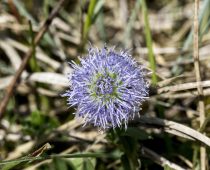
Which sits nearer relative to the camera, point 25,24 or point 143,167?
point 143,167

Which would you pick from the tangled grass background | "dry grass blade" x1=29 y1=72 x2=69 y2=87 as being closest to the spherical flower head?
the tangled grass background

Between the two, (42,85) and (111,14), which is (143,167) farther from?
(111,14)

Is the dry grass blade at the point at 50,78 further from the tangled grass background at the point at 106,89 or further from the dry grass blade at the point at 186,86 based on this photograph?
the dry grass blade at the point at 186,86

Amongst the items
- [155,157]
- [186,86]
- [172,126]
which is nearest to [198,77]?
[186,86]

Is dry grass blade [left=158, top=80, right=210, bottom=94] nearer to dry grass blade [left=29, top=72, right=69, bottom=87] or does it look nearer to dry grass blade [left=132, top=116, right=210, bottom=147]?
dry grass blade [left=132, top=116, right=210, bottom=147]

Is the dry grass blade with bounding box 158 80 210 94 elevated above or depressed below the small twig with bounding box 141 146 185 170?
above

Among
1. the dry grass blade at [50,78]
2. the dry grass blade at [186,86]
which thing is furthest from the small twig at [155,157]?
the dry grass blade at [50,78]

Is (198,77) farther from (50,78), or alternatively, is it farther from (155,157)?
(50,78)

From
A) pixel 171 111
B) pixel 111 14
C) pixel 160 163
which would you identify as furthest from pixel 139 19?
pixel 160 163

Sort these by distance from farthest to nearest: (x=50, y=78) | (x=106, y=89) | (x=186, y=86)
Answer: (x=50, y=78) → (x=186, y=86) → (x=106, y=89)
